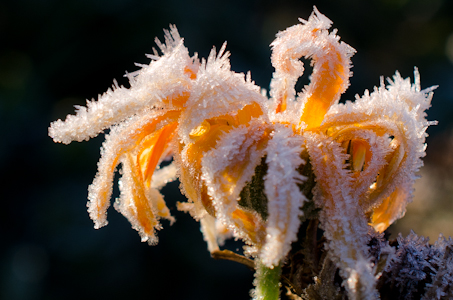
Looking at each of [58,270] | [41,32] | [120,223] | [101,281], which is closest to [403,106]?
[120,223]

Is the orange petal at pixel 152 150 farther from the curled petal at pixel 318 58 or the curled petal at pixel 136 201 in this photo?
the curled petal at pixel 318 58

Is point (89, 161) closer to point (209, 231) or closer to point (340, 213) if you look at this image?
point (209, 231)

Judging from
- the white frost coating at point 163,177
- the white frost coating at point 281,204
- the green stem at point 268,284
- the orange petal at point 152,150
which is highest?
the white frost coating at point 163,177

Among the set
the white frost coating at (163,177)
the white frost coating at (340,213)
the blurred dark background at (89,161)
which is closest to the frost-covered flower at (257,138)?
the white frost coating at (340,213)

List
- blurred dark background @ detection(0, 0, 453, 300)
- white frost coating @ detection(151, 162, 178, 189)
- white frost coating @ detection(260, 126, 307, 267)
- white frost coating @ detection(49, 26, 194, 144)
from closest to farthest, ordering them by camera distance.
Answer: white frost coating @ detection(260, 126, 307, 267) → white frost coating @ detection(49, 26, 194, 144) → white frost coating @ detection(151, 162, 178, 189) → blurred dark background @ detection(0, 0, 453, 300)

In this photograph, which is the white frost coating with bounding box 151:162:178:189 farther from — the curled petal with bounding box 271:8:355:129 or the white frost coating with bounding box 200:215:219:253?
the curled petal with bounding box 271:8:355:129

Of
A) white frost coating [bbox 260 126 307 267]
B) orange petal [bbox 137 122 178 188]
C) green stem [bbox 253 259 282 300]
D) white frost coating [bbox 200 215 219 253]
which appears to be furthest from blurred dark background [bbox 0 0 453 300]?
white frost coating [bbox 260 126 307 267]

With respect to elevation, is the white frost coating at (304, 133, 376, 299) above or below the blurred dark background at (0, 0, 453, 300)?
below
